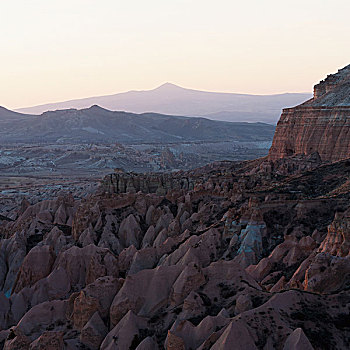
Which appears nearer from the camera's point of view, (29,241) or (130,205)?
(29,241)

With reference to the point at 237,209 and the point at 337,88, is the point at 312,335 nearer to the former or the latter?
the point at 237,209

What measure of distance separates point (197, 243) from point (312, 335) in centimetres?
1868

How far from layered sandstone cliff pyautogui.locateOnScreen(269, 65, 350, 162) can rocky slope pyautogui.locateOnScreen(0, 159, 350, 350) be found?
48.9ft

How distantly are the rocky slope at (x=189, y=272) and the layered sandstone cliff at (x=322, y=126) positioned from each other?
14906 mm

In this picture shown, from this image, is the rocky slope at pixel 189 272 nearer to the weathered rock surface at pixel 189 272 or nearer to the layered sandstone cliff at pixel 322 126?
the weathered rock surface at pixel 189 272

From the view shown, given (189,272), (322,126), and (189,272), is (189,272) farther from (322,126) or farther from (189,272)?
(322,126)

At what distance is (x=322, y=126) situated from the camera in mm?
80875

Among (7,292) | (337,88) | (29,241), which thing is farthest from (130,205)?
(337,88)

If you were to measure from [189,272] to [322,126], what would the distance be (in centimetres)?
5945

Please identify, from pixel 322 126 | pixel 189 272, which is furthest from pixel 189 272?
pixel 322 126

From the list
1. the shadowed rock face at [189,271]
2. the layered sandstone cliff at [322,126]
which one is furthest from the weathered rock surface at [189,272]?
the layered sandstone cliff at [322,126]

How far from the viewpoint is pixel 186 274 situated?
2725cm

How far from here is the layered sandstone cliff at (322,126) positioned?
3049 inches

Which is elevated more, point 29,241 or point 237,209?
point 237,209
